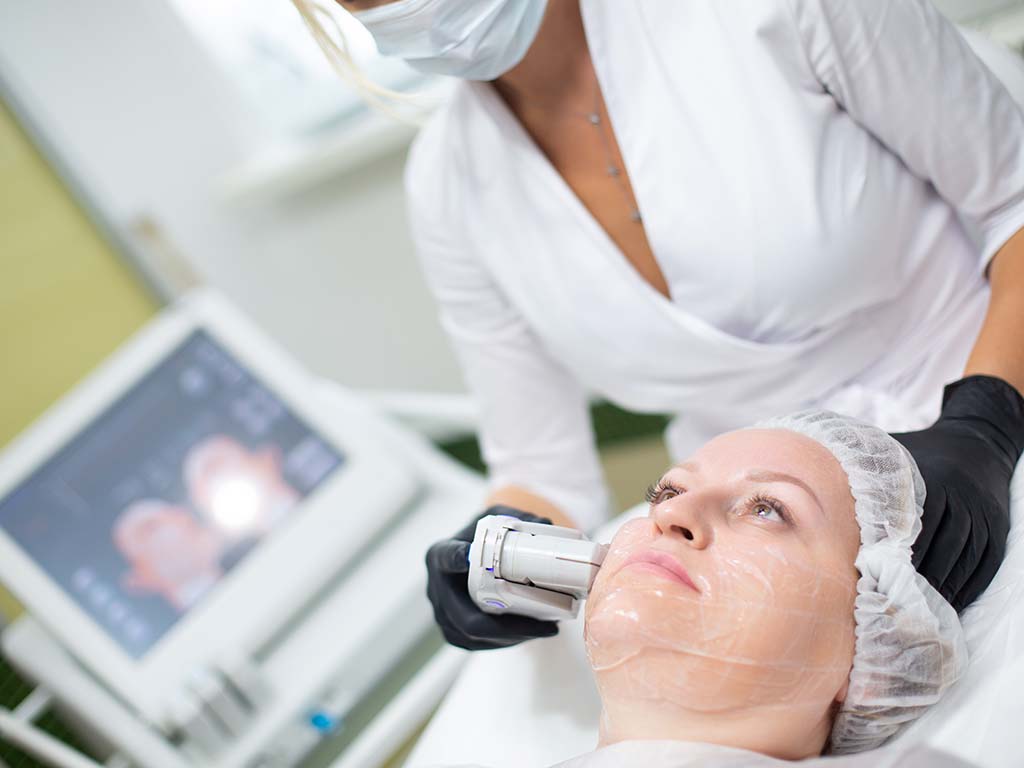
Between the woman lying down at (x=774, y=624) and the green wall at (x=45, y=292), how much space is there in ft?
4.26

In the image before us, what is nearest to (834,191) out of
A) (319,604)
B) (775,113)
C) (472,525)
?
(775,113)

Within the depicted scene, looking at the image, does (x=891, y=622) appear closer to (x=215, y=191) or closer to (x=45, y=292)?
(x=45, y=292)

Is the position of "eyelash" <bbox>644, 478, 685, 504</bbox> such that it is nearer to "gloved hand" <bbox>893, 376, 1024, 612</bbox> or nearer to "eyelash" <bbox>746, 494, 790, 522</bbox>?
"eyelash" <bbox>746, 494, 790, 522</bbox>

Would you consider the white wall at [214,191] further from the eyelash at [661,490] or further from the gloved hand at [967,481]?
the gloved hand at [967,481]

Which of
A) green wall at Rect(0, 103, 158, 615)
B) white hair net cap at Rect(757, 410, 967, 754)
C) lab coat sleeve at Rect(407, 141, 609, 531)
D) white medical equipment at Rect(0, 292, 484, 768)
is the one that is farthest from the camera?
green wall at Rect(0, 103, 158, 615)

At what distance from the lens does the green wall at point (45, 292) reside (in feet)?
5.59

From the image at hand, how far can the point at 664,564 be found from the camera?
0.77m

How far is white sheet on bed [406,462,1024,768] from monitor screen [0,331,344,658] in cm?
54

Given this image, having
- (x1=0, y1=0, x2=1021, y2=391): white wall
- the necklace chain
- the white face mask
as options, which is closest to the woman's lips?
the necklace chain

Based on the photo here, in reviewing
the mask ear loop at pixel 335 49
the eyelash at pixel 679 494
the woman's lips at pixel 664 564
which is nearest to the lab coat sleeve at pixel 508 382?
the mask ear loop at pixel 335 49

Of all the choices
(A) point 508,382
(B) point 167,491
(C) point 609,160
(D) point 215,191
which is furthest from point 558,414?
(D) point 215,191

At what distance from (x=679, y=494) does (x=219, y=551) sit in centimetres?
97

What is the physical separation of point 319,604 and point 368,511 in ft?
0.59

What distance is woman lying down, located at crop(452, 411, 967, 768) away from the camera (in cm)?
73
